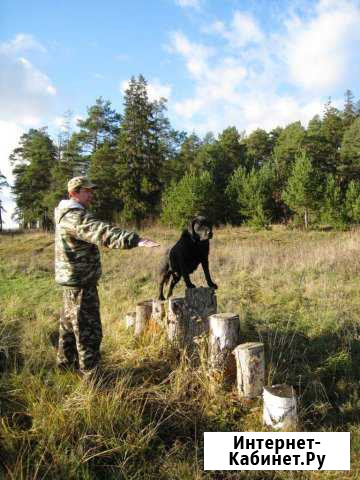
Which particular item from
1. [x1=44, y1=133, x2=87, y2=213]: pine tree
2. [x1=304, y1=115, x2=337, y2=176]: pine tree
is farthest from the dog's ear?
[x1=304, y1=115, x2=337, y2=176]: pine tree

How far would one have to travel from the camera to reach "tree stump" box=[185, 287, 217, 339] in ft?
13.0

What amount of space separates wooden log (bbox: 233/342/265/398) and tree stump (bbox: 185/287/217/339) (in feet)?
2.38

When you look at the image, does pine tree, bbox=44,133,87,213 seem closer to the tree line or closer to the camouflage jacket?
the tree line

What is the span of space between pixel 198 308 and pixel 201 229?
35.7 inches

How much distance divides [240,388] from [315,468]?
90cm

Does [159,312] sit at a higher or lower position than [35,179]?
lower

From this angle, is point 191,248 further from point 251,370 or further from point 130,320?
point 130,320

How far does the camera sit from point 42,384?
3.21 meters

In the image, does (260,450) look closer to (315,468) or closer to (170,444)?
(315,468)

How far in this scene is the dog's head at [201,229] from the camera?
12.4ft

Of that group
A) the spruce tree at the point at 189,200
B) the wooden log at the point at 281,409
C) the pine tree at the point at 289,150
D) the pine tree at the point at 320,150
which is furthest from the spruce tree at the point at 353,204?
the wooden log at the point at 281,409

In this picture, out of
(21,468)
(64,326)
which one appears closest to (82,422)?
(21,468)

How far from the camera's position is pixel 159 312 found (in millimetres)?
4324

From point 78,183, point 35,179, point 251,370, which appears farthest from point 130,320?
point 35,179
